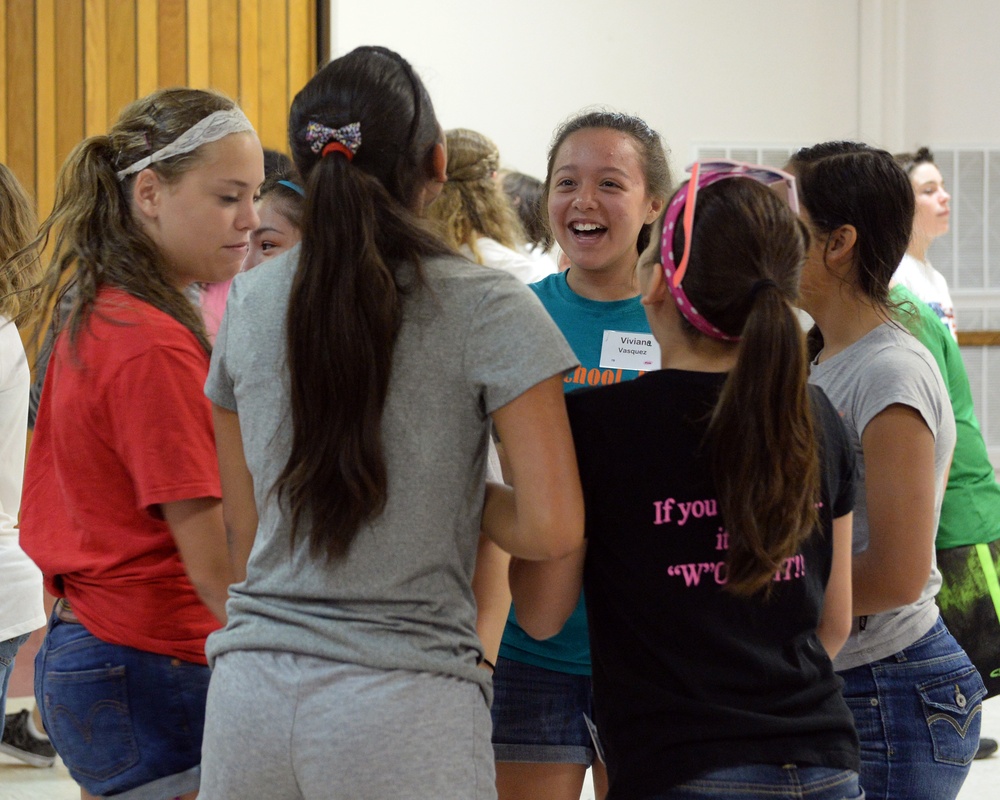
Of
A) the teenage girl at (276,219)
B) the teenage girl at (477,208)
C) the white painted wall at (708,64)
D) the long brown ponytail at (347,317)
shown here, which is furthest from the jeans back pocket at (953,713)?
the white painted wall at (708,64)

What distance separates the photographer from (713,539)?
1.15 meters

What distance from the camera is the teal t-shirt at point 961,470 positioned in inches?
69.5

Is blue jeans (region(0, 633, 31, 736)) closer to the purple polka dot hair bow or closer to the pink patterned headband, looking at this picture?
the purple polka dot hair bow

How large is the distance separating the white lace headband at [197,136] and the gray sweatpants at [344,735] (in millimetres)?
768

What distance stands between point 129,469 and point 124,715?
0.32 meters

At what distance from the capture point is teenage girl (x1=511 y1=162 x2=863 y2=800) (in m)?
1.11

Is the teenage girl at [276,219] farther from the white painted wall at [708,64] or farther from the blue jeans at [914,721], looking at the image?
the white painted wall at [708,64]

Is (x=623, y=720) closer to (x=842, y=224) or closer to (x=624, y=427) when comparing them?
(x=624, y=427)

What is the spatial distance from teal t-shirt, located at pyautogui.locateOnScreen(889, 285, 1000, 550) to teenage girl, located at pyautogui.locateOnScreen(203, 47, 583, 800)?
33.9 inches

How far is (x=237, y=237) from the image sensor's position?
1580 millimetres

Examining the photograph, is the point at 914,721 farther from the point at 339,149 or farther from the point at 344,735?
the point at 339,149

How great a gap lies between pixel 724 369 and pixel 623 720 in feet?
1.24

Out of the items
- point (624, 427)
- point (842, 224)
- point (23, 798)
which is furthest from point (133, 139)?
point (23, 798)

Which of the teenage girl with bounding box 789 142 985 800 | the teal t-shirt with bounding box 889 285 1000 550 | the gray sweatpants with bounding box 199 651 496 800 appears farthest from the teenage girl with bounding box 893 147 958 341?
the gray sweatpants with bounding box 199 651 496 800
